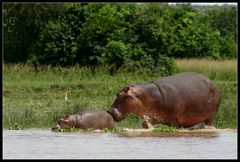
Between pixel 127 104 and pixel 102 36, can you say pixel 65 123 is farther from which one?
pixel 102 36

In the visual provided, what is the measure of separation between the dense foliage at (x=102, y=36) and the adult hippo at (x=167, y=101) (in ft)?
41.4

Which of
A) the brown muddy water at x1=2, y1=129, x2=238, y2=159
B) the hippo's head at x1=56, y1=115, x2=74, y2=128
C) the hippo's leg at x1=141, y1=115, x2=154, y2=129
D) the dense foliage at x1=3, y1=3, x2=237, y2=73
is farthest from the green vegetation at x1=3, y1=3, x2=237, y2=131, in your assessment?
the brown muddy water at x1=2, y1=129, x2=238, y2=159

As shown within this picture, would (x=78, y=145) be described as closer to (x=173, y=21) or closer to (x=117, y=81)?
(x=117, y=81)

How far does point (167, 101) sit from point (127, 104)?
0.63m

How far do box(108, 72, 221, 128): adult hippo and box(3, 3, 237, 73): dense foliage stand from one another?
497 inches

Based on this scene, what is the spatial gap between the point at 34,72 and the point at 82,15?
11.5 ft

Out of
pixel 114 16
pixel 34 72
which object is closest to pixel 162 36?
pixel 114 16

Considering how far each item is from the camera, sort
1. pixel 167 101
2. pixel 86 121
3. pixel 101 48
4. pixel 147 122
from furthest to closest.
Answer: pixel 101 48 < pixel 147 122 < pixel 167 101 < pixel 86 121

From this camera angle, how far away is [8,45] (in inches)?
1201

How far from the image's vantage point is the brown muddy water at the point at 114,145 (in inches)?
408

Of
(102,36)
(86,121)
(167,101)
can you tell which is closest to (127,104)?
(167,101)

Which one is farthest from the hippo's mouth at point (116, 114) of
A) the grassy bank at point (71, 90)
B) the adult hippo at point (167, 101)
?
the grassy bank at point (71, 90)

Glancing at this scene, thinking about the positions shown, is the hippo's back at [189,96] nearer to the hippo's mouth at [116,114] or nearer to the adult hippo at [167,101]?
the adult hippo at [167,101]

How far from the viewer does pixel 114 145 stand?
37.8 ft
